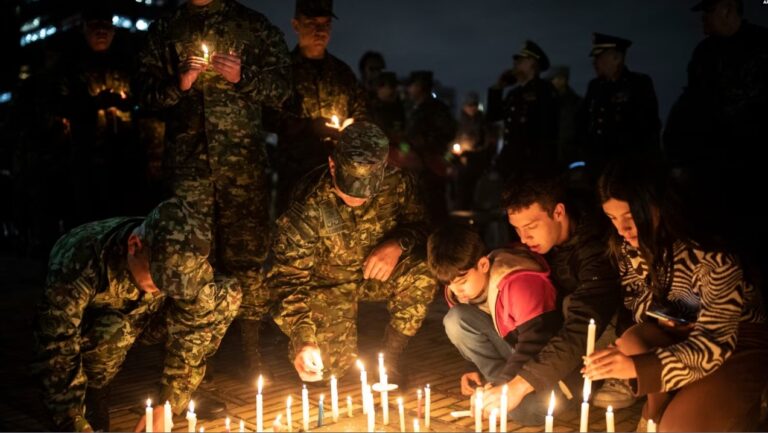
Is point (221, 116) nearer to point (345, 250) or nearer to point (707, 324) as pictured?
point (345, 250)

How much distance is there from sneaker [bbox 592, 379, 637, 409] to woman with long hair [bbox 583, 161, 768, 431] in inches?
18.7

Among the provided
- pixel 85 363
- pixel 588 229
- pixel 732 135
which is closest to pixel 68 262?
pixel 85 363

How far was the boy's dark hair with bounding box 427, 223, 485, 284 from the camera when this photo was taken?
155 inches

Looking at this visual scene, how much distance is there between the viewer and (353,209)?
456 cm

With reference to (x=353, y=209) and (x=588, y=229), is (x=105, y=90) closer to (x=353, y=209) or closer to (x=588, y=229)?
(x=353, y=209)

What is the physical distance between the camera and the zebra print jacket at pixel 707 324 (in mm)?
3020

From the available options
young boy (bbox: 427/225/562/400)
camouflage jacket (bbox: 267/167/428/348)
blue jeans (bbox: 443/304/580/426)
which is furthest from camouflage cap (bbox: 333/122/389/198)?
blue jeans (bbox: 443/304/580/426)

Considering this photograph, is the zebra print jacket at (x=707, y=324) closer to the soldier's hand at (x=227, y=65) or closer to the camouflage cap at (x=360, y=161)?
the camouflage cap at (x=360, y=161)

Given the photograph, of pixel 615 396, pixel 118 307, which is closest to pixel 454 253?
pixel 615 396

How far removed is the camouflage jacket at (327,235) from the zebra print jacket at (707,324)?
1822 mm

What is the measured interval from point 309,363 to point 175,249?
104 cm

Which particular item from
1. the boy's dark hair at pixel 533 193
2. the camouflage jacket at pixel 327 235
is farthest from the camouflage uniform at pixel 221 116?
the boy's dark hair at pixel 533 193

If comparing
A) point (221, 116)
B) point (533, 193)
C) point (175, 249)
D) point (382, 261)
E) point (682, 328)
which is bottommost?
point (682, 328)

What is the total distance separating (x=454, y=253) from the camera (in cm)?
395
